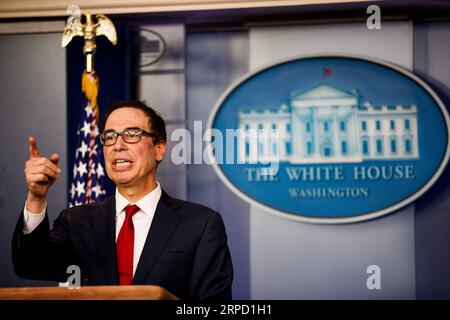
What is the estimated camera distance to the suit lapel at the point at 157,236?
2.00 m

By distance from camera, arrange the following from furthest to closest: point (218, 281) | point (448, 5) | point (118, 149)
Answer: point (448, 5), point (118, 149), point (218, 281)

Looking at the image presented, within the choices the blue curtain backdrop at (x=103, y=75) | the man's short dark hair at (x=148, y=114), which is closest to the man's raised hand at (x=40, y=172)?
the man's short dark hair at (x=148, y=114)

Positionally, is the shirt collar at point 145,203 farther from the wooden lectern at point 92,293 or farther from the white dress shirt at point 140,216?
the wooden lectern at point 92,293

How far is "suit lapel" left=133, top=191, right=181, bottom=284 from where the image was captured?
200 cm

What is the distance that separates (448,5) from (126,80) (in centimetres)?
190

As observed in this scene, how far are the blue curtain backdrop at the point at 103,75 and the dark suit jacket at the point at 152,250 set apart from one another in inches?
60.4

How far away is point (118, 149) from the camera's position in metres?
2.18

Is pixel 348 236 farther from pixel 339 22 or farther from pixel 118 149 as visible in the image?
pixel 118 149

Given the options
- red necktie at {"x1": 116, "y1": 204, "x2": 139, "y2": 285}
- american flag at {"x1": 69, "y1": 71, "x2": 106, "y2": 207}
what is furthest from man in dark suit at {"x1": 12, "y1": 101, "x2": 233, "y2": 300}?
american flag at {"x1": 69, "y1": 71, "x2": 106, "y2": 207}

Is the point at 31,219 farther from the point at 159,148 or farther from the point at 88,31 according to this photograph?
the point at 88,31

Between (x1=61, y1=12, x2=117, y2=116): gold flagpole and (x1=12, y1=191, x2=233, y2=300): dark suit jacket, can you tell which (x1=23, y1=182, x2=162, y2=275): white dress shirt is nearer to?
(x1=12, y1=191, x2=233, y2=300): dark suit jacket

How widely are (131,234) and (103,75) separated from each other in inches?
75.5
